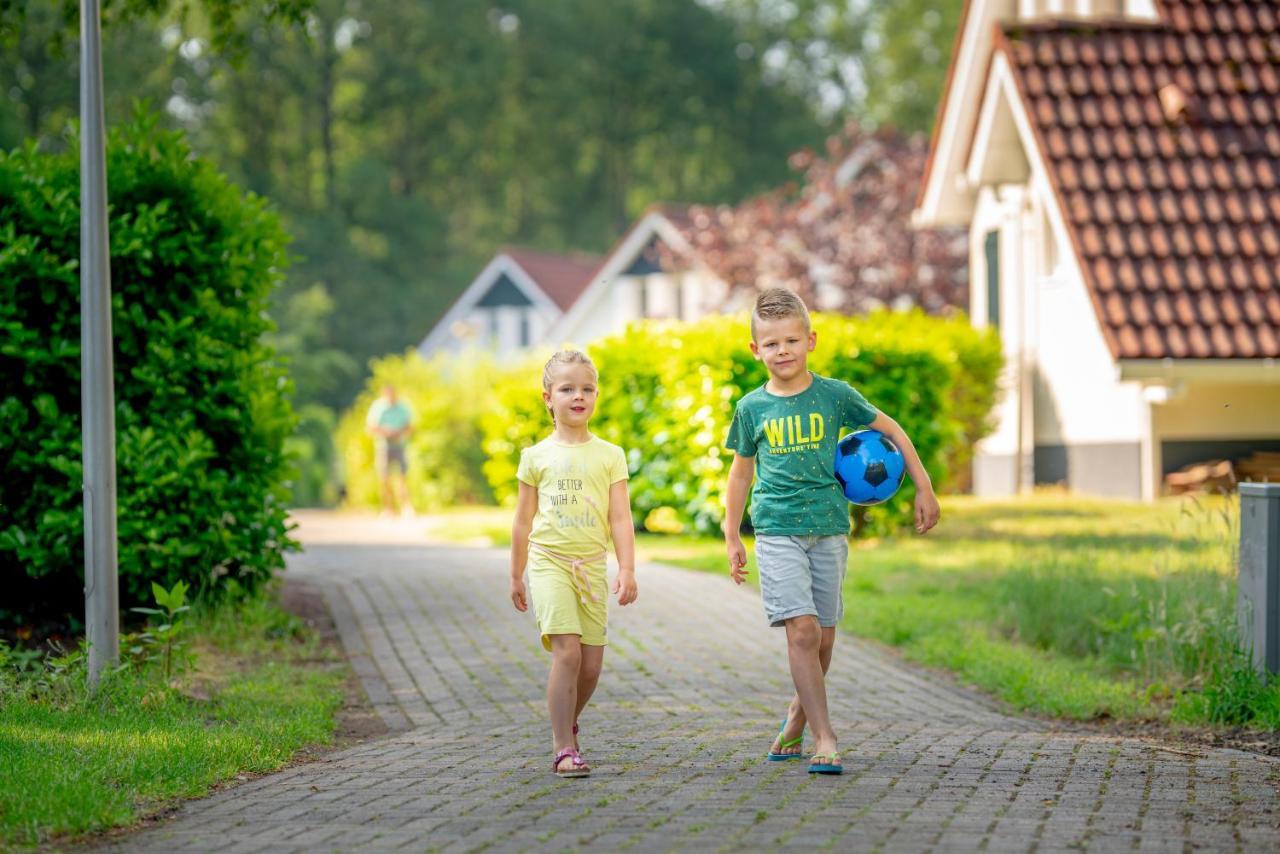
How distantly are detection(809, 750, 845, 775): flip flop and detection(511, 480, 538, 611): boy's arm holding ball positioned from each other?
4.06 feet

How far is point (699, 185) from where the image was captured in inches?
2628

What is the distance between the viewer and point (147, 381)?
10.2m

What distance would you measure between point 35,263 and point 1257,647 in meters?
6.89

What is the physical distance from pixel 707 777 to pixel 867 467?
1309 mm

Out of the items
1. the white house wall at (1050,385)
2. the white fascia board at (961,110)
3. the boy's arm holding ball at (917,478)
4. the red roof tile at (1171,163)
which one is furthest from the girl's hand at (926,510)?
the white fascia board at (961,110)

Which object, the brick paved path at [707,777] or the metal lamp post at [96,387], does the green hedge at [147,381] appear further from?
the metal lamp post at [96,387]

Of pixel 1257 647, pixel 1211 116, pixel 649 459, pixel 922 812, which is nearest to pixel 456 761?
pixel 922 812

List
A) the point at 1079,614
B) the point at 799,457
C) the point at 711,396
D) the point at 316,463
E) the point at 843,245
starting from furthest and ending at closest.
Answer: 1. the point at 316,463
2. the point at 843,245
3. the point at 711,396
4. the point at 1079,614
5. the point at 799,457

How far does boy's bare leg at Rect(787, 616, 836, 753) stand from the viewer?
6414 millimetres

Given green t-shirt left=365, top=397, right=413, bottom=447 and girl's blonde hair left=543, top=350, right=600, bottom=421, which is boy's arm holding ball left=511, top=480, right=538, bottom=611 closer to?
girl's blonde hair left=543, top=350, right=600, bottom=421

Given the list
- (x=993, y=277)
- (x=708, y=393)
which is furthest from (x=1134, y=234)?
(x=993, y=277)

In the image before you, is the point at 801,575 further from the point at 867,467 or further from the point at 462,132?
the point at 462,132

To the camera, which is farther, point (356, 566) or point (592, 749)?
point (356, 566)

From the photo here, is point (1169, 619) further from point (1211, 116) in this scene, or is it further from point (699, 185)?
point (699, 185)
